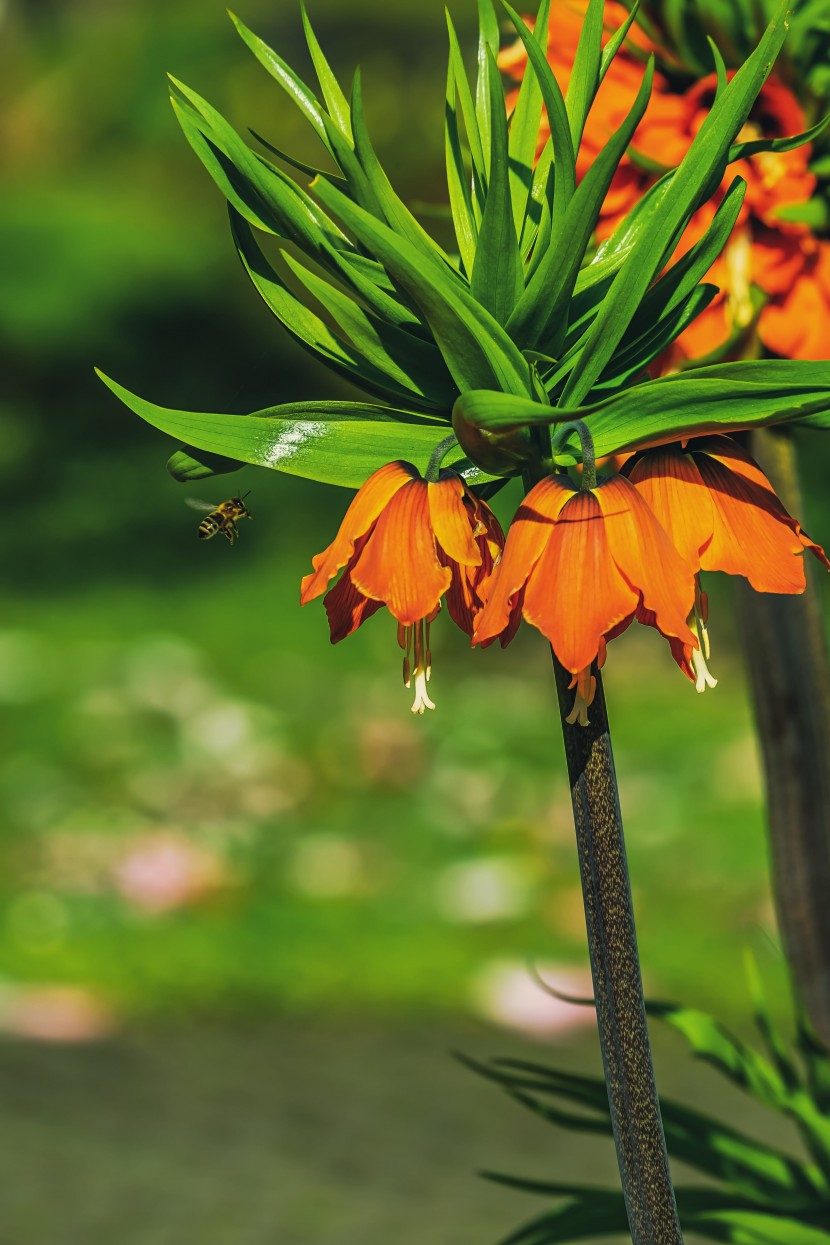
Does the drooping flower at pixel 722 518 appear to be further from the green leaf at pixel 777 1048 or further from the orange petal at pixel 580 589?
the green leaf at pixel 777 1048

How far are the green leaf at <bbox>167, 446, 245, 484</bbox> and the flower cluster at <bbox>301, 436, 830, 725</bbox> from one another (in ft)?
0.19

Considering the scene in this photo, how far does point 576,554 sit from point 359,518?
0.26 feet

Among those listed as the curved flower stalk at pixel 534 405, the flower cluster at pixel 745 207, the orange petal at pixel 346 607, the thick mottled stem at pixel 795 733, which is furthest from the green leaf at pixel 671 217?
the thick mottled stem at pixel 795 733

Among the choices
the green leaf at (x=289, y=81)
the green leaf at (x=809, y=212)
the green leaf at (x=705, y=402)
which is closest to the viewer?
the green leaf at (x=705, y=402)

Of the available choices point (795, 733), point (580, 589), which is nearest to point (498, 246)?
point (580, 589)

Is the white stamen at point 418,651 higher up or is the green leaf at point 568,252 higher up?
the green leaf at point 568,252

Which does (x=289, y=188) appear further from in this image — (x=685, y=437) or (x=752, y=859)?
(x=752, y=859)

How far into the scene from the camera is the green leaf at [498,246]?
1.97 ft

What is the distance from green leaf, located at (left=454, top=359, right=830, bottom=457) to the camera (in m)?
0.58

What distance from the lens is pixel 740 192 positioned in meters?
0.64

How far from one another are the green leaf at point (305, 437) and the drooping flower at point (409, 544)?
0.01 metres

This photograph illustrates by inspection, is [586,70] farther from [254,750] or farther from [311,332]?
[254,750]

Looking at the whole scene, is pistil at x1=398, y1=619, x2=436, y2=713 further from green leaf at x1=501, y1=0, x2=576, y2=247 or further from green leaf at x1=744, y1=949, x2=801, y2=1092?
green leaf at x1=744, y1=949, x2=801, y2=1092

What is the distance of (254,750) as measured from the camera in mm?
3449
